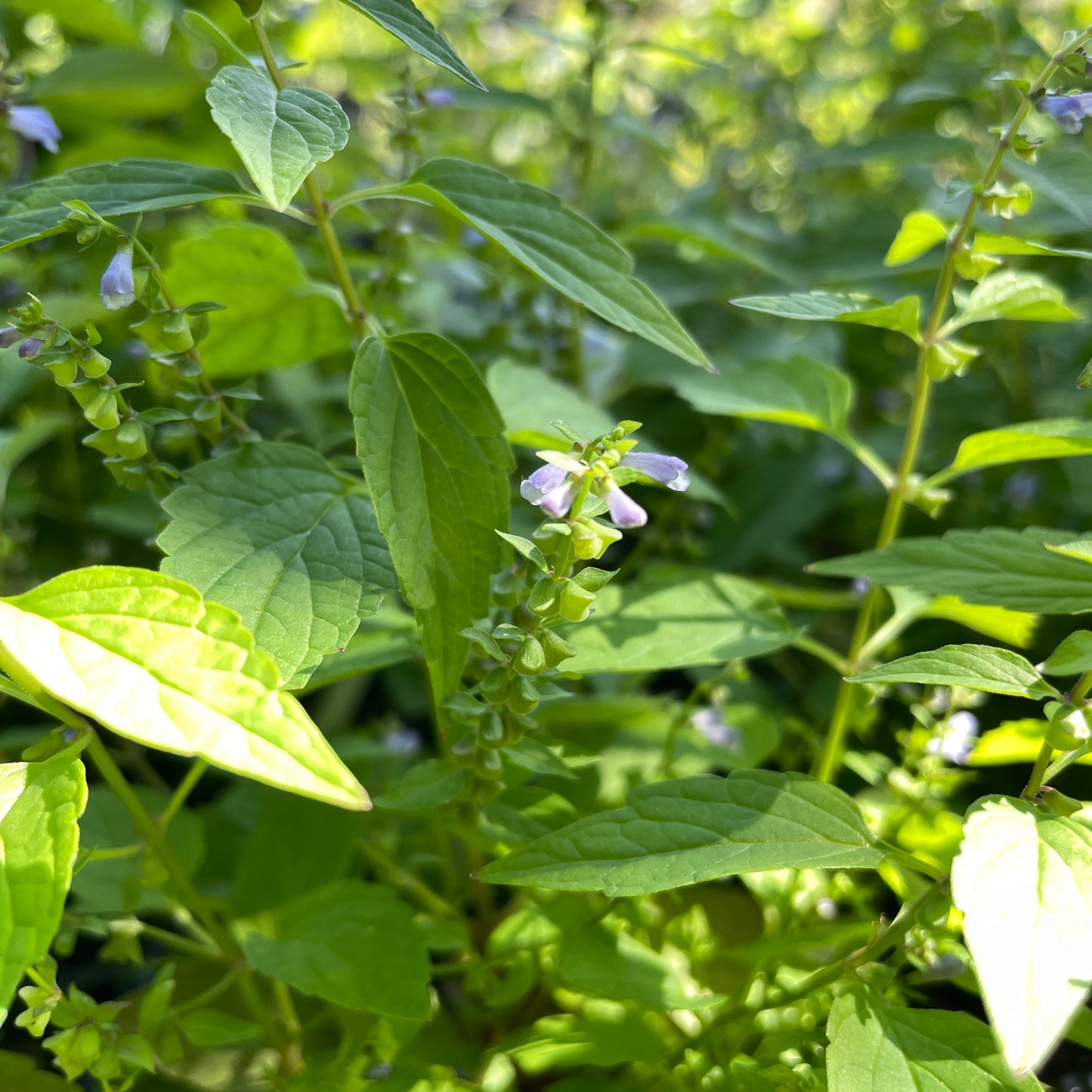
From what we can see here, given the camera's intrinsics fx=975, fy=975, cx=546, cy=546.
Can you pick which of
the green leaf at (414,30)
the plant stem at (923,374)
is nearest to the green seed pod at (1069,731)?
the plant stem at (923,374)

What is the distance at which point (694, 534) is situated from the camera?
5.90 feet

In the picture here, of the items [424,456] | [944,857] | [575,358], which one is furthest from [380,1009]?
[575,358]

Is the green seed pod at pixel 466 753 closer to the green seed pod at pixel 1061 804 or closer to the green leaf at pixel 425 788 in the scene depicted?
the green leaf at pixel 425 788

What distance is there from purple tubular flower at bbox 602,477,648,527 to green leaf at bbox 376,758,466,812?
329 mm

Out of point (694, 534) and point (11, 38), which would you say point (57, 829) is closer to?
point (694, 534)

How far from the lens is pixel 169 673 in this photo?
659 millimetres

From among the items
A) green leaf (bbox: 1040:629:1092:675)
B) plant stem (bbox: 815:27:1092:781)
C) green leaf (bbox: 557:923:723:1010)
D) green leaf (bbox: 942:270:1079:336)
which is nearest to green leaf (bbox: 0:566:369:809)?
green leaf (bbox: 557:923:723:1010)

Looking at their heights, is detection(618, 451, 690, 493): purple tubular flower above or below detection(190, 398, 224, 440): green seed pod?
above

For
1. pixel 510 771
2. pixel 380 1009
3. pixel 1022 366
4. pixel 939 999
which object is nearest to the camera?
pixel 380 1009

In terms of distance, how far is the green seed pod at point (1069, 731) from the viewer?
73cm

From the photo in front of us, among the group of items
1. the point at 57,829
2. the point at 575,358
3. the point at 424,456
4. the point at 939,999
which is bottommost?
the point at 939,999

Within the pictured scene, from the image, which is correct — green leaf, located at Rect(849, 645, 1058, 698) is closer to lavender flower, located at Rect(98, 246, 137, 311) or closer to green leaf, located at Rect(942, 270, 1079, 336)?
green leaf, located at Rect(942, 270, 1079, 336)

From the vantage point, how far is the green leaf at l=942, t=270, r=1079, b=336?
1028 mm

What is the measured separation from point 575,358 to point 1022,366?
0.91 meters
